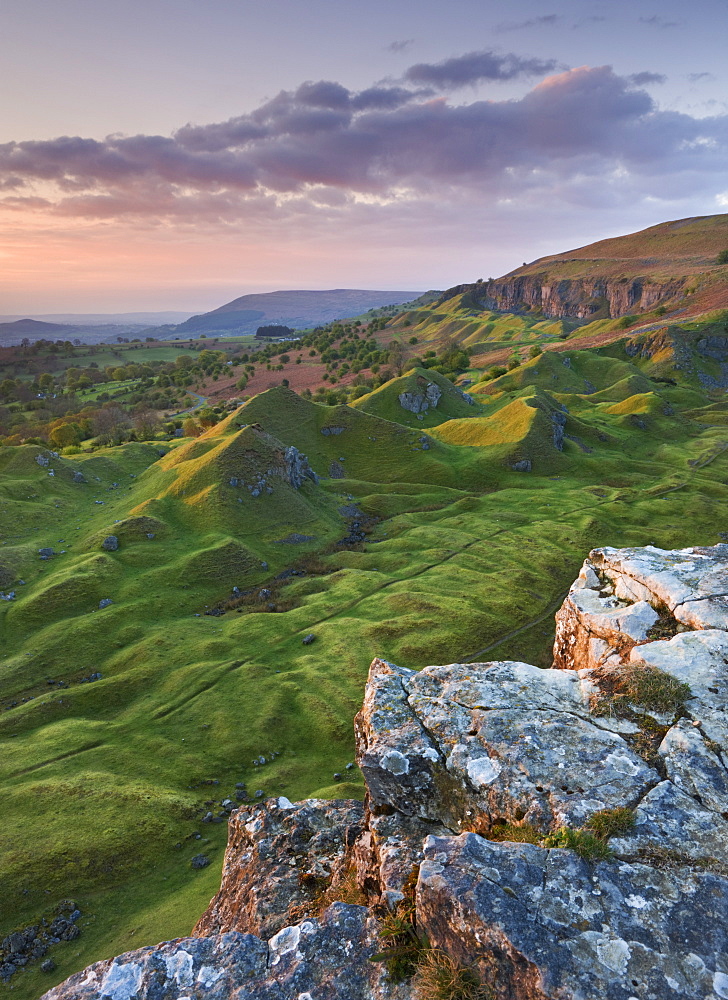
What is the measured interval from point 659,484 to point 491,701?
97.2 meters

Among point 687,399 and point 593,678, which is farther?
point 687,399

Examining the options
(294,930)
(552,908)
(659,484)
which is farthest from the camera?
(659,484)

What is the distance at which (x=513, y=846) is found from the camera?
11.6 m

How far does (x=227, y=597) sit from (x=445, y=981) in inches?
2163

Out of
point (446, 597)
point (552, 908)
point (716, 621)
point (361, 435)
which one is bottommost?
point (446, 597)

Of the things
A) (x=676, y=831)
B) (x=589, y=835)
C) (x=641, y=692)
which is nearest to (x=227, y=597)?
(x=641, y=692)

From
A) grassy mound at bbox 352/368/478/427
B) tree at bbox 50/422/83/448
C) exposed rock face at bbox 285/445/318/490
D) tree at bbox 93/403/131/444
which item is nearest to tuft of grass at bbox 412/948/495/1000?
exposed rock face at bbox 285/445/318/490

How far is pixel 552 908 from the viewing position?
33.7ft

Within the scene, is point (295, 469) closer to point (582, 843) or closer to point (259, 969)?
point (259, 969)

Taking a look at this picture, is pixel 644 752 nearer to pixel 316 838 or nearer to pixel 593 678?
pixel 593 678

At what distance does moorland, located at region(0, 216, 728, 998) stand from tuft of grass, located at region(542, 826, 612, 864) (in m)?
23.0

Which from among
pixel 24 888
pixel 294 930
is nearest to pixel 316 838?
pixel 294 930

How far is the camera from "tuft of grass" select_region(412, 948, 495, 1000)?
31.3ft

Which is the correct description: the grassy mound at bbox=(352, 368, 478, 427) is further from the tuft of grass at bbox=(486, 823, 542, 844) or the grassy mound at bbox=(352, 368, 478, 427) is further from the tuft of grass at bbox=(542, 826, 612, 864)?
the tuft of grass at bbox=(542, 826, 612, 864)
